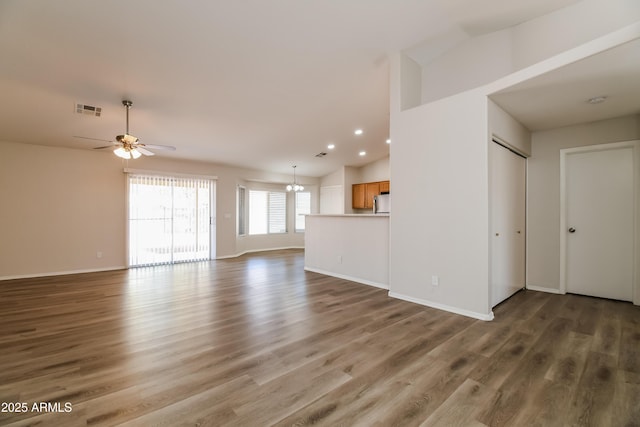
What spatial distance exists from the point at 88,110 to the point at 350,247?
4.61 m

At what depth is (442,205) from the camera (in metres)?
3.41

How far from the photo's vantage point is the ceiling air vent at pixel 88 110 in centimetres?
393

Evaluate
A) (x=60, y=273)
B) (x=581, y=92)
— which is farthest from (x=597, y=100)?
(x=60, y=273)

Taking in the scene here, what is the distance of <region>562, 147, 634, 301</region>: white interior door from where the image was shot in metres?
3.68

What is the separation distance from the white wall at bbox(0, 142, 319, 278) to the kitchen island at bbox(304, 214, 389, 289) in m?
4.21

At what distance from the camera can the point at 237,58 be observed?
3.36 meters

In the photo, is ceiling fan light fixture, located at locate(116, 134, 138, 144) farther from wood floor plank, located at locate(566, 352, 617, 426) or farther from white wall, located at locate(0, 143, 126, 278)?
wood floor plank, located at locate(566, 352, 617, 426)

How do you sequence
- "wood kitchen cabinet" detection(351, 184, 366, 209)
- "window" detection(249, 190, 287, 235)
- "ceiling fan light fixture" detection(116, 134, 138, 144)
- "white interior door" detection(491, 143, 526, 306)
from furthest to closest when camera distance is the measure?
"window" detection(249, 190, 287, 235) < "wood kitchen cabinet" detection(351, 184, 366, 209) < "ceiling fan light fixture" detection(116, 134, 138, 144) < "white interior door" detection(491, 143, 526, 306)

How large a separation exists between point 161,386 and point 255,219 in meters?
7.47

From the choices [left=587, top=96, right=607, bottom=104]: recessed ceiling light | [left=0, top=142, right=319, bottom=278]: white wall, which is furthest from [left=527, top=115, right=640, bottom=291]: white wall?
[left=0, top=142, right=319, bottom=278]: white wall

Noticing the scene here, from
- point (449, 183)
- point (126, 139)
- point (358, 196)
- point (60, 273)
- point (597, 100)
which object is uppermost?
point (597, 100)

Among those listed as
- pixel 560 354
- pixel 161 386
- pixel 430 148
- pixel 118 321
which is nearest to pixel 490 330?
pixel 560 354

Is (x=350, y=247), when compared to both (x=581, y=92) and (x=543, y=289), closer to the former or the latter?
(x=543, y=289)

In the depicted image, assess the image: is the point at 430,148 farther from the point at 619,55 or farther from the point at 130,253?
the point at 130,253
